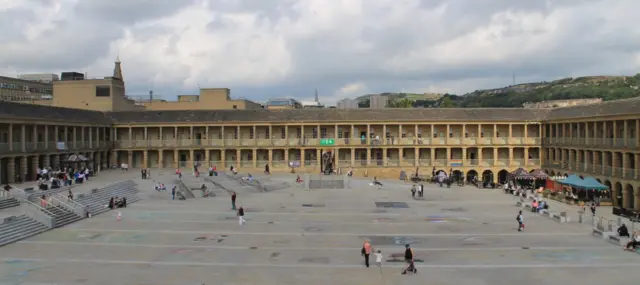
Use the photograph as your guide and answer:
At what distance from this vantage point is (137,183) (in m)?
52.7

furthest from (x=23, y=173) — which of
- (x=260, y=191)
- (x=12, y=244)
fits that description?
(x=12, y=244)

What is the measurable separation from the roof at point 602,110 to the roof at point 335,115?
5.20 meters

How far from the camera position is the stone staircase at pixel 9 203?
36531mm

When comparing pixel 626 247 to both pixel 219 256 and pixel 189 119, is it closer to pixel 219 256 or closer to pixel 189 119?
pixel 219 256

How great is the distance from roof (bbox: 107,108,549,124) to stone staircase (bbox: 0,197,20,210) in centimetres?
3706

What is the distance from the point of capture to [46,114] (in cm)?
5725

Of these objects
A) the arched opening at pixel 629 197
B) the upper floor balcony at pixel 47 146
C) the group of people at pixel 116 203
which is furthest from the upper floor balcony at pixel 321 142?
the group of people at pixel 116 203

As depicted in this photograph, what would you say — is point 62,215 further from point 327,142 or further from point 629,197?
point 629,197

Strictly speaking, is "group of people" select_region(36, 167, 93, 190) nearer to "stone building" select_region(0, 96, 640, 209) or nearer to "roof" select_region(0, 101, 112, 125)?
"roof" select_region(0, 101, 112, 125)

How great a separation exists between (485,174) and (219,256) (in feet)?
186

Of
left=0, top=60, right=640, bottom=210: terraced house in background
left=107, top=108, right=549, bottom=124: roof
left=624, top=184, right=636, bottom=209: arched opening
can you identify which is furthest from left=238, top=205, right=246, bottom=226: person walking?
left=107, top=108, right=549, bottom=124: roof

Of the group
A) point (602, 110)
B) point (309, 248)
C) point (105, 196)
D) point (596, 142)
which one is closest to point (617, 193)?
point (596, 142)

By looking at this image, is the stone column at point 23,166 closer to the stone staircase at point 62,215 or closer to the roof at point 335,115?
the stone staircase at point 62,215

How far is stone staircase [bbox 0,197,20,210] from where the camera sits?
36.5 meters
